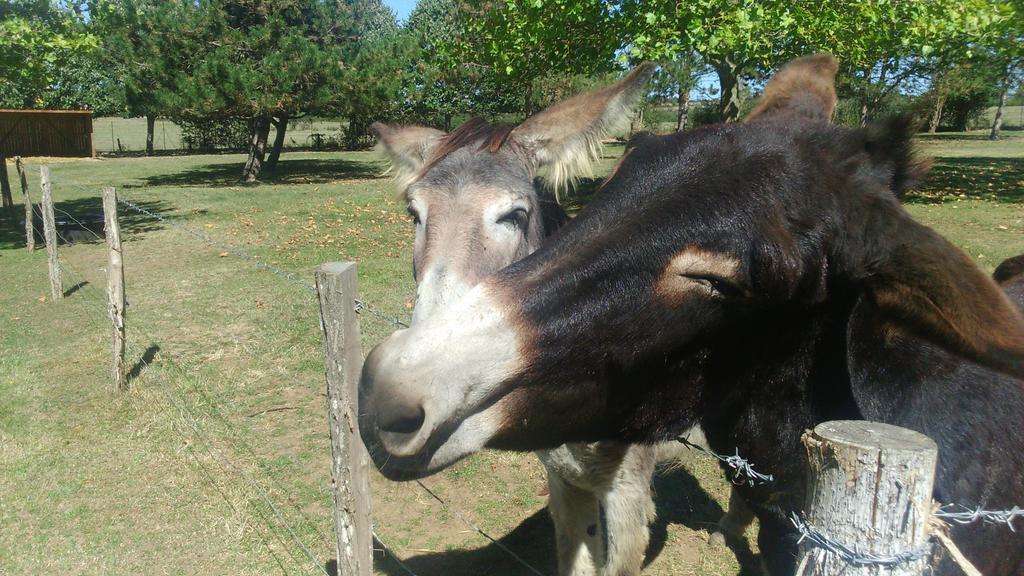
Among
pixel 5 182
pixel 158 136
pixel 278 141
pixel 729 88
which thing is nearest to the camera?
pixel 729 88

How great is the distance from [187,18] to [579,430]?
23.0 meters

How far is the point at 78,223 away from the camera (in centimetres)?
1064

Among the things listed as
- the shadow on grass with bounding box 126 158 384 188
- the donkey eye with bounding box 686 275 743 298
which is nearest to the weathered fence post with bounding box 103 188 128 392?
the donkey eye with bounding box 686 275 743 298

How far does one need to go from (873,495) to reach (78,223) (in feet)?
41.0

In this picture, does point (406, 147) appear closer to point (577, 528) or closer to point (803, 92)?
point (803, 92)

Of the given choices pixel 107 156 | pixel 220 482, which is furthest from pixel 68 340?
pixel 107 156

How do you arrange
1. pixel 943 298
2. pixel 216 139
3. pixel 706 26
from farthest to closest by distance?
pixel 216 139
pixel 706 26
pixel 943 298

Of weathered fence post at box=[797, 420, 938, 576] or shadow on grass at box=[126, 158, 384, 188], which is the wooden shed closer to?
shadow on grass at box=[126, 158, 384, 188]

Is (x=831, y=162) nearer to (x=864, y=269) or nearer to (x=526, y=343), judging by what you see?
(x=864, y=269)

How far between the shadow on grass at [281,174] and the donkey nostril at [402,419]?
2144cm

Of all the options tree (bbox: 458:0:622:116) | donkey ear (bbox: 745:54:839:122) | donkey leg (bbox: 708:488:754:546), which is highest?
tree (bbox: 458:0:622:116)

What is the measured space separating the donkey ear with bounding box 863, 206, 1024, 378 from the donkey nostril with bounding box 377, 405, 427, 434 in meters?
1.03

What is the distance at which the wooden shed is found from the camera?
13.3 m

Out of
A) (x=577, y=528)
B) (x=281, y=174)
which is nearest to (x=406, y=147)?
(x=577, y=528)
